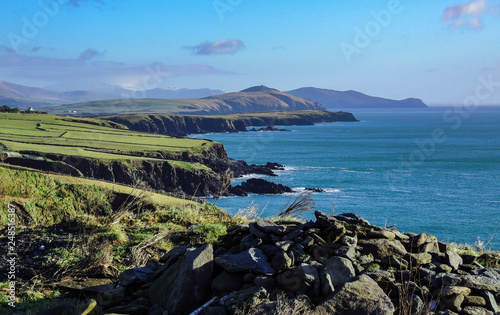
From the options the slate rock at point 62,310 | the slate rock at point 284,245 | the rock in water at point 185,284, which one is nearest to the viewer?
the slate rock at point 62,310

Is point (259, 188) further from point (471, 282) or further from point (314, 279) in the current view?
point (314, 279)

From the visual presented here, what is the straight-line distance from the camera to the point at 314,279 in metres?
7.21

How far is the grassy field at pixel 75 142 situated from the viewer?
71.1 m

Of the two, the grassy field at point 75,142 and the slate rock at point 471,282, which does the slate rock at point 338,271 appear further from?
the grassy field at point 75,142

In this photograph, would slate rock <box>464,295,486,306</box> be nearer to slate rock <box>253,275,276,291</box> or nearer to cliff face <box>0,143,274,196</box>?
slate rock <box>253,275,276,291</box>

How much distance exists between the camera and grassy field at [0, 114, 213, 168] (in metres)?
71.1

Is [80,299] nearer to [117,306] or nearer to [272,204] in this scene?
[117,306]

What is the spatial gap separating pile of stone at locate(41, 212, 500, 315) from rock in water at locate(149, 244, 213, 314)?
0.05ft

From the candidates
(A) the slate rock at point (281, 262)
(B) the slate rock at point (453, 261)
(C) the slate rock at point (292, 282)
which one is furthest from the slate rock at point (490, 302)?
(A) the slate rock at point (281, 262)

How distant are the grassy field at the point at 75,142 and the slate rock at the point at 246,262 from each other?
61.3 metres

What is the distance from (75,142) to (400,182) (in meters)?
60.8

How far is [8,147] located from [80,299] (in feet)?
202

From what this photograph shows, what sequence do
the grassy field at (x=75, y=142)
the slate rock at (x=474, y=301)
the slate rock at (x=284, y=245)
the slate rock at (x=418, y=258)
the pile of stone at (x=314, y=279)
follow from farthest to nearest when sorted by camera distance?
the grassy field at (x=75, y=142) → the slate rock at (x=418, y=258) → the slate rock at (x=284, y=245) → the slate rock at (x=474, y=301) → the pile of stone at (x=314, y=279)

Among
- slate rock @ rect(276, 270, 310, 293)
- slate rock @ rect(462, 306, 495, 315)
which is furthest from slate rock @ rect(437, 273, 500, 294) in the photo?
slate rock @ rect(276, 270, 310, 293)
